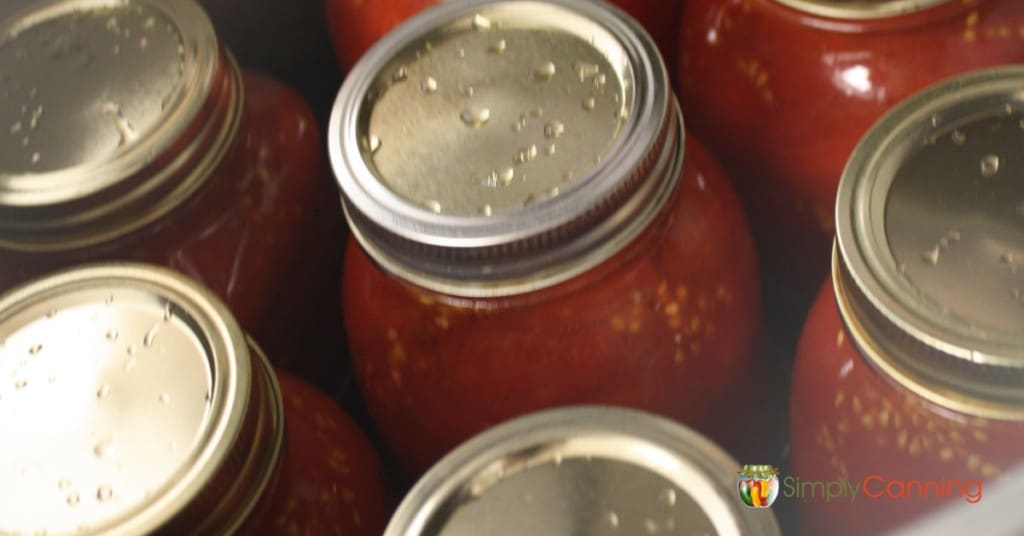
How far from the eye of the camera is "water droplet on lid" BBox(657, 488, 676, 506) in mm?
361

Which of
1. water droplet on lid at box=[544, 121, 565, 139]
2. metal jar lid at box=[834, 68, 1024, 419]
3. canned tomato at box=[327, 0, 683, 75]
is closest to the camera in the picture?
metal jar lid at box=[834, 68, 1024, 419]

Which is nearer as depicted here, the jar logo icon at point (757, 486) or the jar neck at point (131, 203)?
the jar logo icon at point (757, 486)

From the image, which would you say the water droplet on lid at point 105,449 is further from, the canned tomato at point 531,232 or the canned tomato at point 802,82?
the canned tomato at point 802,82

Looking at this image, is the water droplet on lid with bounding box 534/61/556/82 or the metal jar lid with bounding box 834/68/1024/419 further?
the water droplet on lid with bounding box 534/61/556/82

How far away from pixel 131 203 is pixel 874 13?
Answer: 387mm

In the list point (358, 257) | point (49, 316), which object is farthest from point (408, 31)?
point (49, 316)

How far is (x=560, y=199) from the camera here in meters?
0.41

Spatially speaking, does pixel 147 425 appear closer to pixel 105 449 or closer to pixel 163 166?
pixel 105 449

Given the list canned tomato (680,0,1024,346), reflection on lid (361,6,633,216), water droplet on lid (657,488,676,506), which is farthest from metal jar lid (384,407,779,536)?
canned tomato (680,0,1024,346)

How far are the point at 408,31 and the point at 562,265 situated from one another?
180mm

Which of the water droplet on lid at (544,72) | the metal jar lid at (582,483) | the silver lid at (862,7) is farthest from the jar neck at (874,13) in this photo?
the metal jar lid at (582,483)

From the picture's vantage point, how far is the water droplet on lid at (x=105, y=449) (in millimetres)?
395

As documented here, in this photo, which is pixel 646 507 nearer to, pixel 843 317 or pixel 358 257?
pixel 843 317

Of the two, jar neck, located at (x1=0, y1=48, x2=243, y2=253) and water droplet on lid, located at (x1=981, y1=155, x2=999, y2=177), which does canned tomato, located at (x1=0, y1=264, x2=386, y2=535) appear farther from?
water droplet on lid, located at (x1=981, y1=155, x2=999, y2=177)
